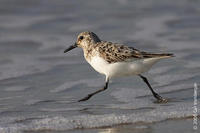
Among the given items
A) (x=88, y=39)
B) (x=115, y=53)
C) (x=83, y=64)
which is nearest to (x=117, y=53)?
(x=115, y=53)

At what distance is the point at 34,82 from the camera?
10.3 meters

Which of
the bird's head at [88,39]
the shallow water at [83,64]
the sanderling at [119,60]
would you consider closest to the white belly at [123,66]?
the sanderling at [119,60]

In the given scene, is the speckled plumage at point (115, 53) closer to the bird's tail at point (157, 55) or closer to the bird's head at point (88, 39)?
the bird's tail at point (157, 55)

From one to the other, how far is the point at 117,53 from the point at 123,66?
0.73 ft

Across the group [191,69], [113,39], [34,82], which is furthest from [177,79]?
[113,39]

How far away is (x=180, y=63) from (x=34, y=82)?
2.86m

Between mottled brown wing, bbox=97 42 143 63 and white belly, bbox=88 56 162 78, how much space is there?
6cm

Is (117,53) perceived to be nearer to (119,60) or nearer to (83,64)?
(119,60)

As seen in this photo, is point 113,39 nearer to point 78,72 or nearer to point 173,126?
point 78,72

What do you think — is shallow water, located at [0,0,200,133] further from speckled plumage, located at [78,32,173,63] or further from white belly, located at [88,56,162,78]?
speckled plumage, located at [78,32,173,63]

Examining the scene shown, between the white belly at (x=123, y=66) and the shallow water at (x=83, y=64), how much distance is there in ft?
1.33

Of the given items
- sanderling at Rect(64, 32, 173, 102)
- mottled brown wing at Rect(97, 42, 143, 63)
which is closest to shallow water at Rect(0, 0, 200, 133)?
sanderling at Rect(64, 32, 173, 102)

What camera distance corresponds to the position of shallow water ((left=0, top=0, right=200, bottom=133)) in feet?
26.8

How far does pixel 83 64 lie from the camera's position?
11609 mm
